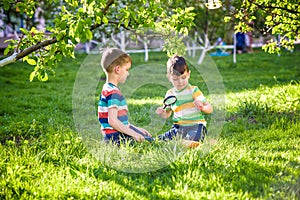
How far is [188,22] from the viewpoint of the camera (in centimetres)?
429

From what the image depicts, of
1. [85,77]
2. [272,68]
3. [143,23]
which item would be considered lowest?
[272,68]

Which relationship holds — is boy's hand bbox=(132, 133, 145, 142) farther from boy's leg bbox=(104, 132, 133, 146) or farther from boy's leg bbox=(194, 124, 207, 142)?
boy's leg bbox=(194, 124, 207, 142)

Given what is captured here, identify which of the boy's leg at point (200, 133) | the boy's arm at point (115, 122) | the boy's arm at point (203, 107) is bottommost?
the boy's leg at point (200, 133)

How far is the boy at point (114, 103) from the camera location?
4500mm

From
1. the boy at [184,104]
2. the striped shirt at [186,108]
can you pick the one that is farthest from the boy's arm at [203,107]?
the striped shirt at [186,108]

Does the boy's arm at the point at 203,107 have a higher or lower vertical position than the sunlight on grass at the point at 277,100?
higher

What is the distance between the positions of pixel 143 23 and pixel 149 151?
125 centimetres

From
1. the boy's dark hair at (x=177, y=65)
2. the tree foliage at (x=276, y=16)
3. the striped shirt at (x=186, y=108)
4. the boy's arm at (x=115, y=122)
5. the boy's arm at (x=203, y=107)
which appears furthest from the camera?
the tree foliage at (x=276, y=16)

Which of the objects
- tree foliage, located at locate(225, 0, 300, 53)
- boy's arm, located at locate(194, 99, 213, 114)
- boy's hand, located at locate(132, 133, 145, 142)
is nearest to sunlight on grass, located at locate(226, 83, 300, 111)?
tree foliage, located at locate(225, 0, 300, 53)

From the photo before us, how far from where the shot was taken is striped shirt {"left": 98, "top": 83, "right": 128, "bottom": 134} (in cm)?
451

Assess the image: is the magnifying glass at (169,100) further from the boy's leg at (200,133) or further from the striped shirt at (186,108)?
the boy's leg at (200,133)

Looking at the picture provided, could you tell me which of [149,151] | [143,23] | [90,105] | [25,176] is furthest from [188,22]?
[90,105]

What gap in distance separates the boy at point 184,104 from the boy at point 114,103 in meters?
0.51

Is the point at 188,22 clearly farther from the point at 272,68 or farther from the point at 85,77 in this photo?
the point at 272,68
